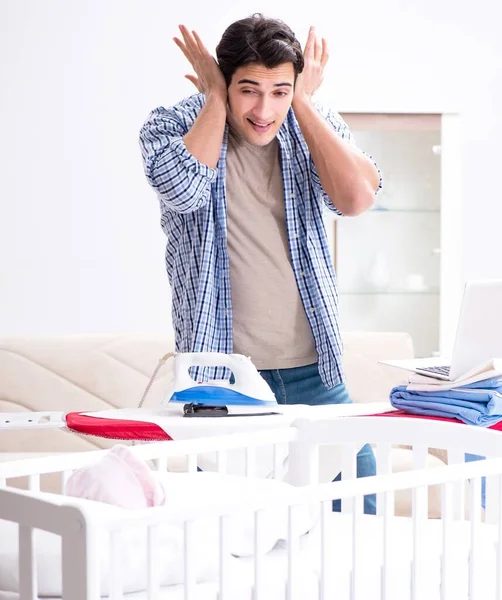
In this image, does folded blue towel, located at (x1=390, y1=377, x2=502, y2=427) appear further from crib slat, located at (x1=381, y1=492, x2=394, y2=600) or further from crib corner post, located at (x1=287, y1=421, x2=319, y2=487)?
crib slat, located at (x1=381, y1=492, x2=394, y2=600)

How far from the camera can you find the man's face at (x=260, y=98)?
1.89 metres

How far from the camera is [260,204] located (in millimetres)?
1985

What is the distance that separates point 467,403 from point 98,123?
→ 2.35 metres

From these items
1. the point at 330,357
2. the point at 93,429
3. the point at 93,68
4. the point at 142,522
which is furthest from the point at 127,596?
the point at 93,68

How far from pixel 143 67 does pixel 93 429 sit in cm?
230

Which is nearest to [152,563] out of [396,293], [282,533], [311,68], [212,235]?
[282,533]

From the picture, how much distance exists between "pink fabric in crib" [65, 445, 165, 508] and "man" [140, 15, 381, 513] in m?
0.78

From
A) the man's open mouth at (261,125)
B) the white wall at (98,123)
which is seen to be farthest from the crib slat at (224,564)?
the white wall at (98,123)

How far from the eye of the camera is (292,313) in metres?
1.96

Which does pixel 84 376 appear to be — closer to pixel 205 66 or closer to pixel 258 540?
pixel 205 66

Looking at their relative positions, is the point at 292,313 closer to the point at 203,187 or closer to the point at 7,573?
the point at 203,187

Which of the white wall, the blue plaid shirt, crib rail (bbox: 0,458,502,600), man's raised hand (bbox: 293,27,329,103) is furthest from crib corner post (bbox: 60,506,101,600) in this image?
the white wall

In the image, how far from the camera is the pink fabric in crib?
1062 millimetres

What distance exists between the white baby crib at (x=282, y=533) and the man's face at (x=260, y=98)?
0.66m
